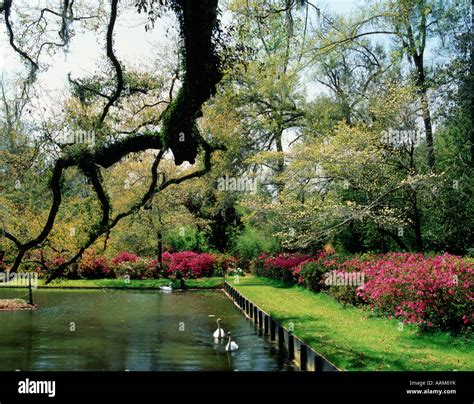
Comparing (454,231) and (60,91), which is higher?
(60,91)

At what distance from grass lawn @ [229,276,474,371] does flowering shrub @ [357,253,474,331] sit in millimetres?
323

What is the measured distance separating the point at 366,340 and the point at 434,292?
1.48 m

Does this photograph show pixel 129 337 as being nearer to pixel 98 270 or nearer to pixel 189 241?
pixel 98 270

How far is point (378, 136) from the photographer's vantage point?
18.2m

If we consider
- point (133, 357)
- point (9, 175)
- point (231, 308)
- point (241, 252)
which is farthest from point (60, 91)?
point (241, 252)

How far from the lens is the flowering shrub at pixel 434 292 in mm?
9930

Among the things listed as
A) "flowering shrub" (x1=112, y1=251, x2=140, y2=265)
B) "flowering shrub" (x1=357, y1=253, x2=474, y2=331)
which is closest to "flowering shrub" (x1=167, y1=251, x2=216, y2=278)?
"flowering shrub" (x1=112, y1=251, x2=140, y2=265)

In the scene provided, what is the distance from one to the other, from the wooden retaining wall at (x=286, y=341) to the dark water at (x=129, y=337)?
0.26 m

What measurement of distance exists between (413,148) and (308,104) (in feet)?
23.4

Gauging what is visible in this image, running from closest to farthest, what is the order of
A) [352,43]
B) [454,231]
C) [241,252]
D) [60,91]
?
[60,91], [454,231], [352,43], [241,252]

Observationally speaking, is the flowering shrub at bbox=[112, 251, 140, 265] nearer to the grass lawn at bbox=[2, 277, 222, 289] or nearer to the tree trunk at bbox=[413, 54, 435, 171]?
the grass lawn at bbox=[2, 277, 222, 289]

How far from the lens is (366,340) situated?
34.5 feet

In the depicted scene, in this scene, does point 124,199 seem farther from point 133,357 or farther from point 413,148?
point 133,357

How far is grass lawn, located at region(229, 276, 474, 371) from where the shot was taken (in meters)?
8.46
